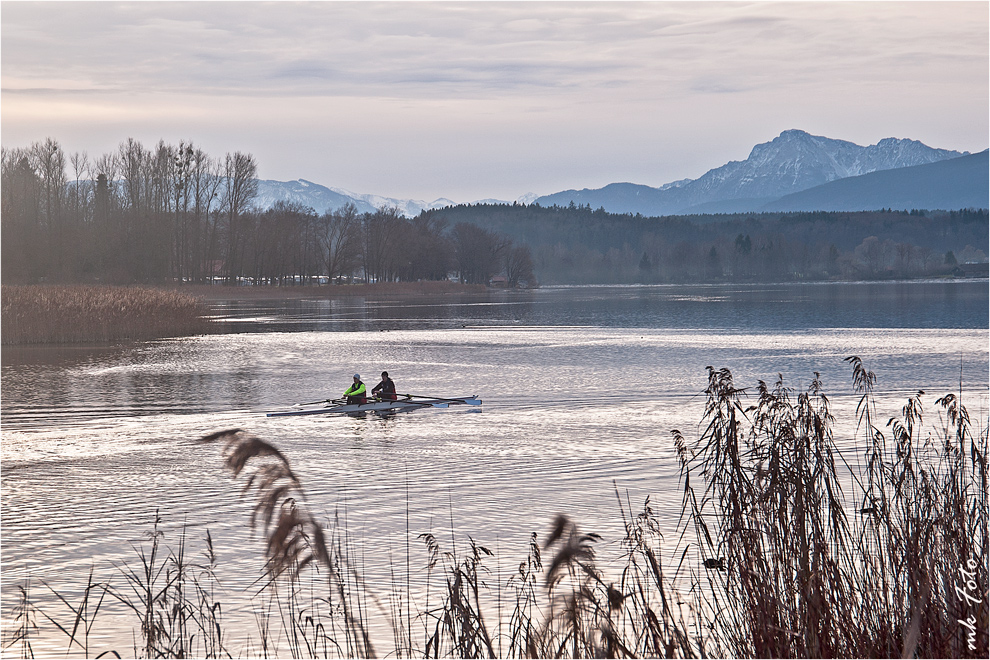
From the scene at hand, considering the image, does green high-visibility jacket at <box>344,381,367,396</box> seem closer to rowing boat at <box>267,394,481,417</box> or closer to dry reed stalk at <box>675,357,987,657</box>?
rowing boat at <box>267,394,481,417</box>

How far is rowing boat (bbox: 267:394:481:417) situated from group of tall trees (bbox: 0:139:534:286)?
58.8 m

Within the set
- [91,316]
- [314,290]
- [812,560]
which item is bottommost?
[812,560]

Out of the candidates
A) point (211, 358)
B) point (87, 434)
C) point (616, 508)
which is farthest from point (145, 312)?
point (616, 508)

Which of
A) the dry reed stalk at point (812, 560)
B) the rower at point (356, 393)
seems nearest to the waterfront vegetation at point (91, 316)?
the rower at point (356, 393)

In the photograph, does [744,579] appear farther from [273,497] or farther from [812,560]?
[273,497]

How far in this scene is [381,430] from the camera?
2080cm

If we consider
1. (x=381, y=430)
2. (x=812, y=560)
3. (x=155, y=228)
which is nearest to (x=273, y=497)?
(x=812, y=560)

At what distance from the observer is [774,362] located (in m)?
32.9

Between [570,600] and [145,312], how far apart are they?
151 ft

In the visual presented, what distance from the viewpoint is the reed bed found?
129ft

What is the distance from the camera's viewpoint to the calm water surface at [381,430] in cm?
1200

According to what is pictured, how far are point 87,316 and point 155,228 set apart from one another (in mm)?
55285

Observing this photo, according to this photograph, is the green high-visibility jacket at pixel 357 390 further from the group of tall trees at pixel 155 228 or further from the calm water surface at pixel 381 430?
Result: the group of tall trees at pixel 155 228

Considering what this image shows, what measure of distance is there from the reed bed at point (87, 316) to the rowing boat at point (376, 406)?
21.8 m
